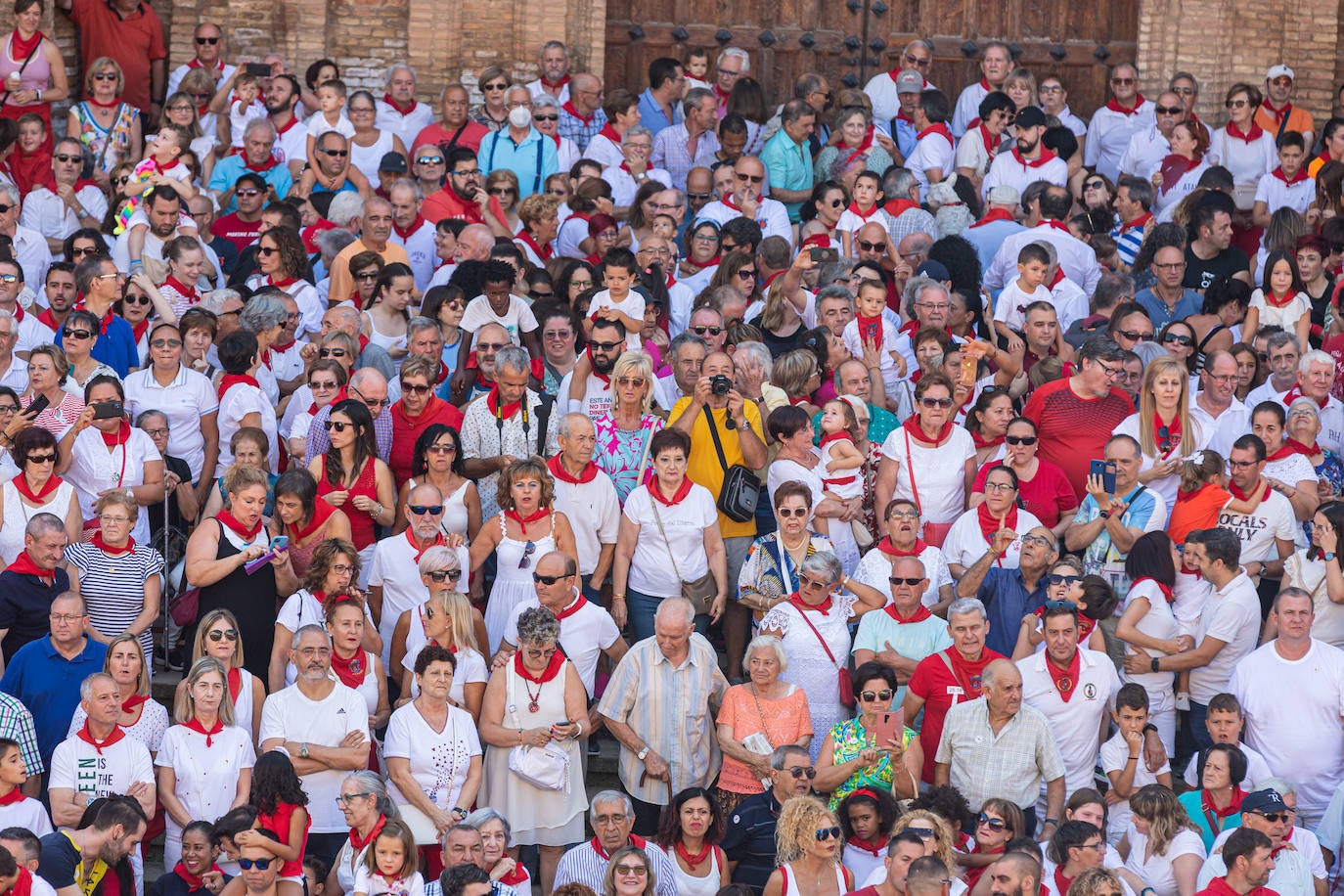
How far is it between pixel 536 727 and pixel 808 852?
5.19ft

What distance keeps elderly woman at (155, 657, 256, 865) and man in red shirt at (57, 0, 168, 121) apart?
858cm

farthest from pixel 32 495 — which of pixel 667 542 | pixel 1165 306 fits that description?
pixel 1165 306

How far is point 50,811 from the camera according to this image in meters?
10.2

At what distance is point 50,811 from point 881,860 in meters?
4.13

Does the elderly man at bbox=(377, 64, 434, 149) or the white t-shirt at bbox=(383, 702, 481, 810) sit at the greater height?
the elderly man at bbox=(377, 64, 434, 149)

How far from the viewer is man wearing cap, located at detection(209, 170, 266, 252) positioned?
15.1 metres

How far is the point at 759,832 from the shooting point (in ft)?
34.9

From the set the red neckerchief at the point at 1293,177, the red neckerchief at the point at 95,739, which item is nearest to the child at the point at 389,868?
the red neckerchief at the point at 95,739

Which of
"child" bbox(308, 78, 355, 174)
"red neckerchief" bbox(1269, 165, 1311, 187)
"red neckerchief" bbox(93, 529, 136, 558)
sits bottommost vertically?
"red neckerchief" bbox(93, 529, 136, 558)

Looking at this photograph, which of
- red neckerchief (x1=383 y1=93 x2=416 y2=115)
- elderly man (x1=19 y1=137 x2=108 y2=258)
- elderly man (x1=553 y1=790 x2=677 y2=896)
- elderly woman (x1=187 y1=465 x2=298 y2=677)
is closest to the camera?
elderly man (x1=553 y1=790 x2=677 y2=896)

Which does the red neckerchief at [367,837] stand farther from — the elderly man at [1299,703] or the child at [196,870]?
the elderly man at [1299,703]

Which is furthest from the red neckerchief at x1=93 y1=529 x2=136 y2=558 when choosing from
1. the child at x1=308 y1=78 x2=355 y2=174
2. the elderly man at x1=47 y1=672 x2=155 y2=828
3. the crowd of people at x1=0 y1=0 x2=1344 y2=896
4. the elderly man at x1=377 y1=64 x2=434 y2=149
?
the elderly man at x1=377 y1=64 x2=434 y2=149

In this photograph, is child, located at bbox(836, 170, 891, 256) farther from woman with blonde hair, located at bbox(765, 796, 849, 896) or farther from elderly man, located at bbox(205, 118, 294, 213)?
woman with blonde hair, located at bbox(765, 796, 849, 896)

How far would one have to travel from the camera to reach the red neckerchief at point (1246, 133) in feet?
55.0
